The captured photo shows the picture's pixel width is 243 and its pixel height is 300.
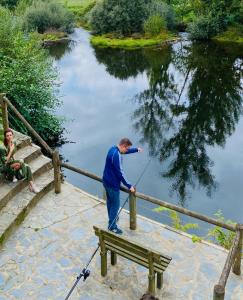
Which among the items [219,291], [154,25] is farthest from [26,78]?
[154,25]

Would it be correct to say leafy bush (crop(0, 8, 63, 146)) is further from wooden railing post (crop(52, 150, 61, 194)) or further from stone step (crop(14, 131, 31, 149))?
wooden railing post (crop(52, 150, 61, 194))

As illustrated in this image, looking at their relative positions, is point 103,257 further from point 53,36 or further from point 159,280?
point 53,36

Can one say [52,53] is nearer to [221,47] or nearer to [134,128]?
[221,47]

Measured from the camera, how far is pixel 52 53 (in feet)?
160

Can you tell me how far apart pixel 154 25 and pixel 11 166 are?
150 feet

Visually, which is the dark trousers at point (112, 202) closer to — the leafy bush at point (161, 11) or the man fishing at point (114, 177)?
the man fishing at point (114, 177)

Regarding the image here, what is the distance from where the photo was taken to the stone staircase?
37.0 ft

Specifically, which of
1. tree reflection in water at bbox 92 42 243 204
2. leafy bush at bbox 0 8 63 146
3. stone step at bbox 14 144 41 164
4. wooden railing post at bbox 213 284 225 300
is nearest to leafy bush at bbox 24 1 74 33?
tree reflection in water at bbox 92 42 243 204

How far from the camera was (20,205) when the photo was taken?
1189 centimetres

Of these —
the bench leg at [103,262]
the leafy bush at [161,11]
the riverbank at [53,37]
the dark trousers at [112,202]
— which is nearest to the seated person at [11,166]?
the dark trousers at [112,202]

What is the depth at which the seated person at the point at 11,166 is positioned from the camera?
40.1 ft

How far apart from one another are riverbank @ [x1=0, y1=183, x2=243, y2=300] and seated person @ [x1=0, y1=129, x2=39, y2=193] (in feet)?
3.13

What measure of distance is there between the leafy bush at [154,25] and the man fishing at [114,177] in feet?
153

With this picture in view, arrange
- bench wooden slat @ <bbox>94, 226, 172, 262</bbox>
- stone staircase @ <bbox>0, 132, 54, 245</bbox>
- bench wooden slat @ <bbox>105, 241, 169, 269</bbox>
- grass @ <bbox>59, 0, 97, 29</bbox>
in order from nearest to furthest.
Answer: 1. bench wooden slat @ <bbox>94, 226, 172, 262</bbox>
2. bench wooden slat @ <bbox>105, 241, 169, 269</bbox>
3. stone staircase @ <bbox>0, 132, 54, 245</bbox>
4. grass @ <bbox>59, 0, 97, 29</bbox>
